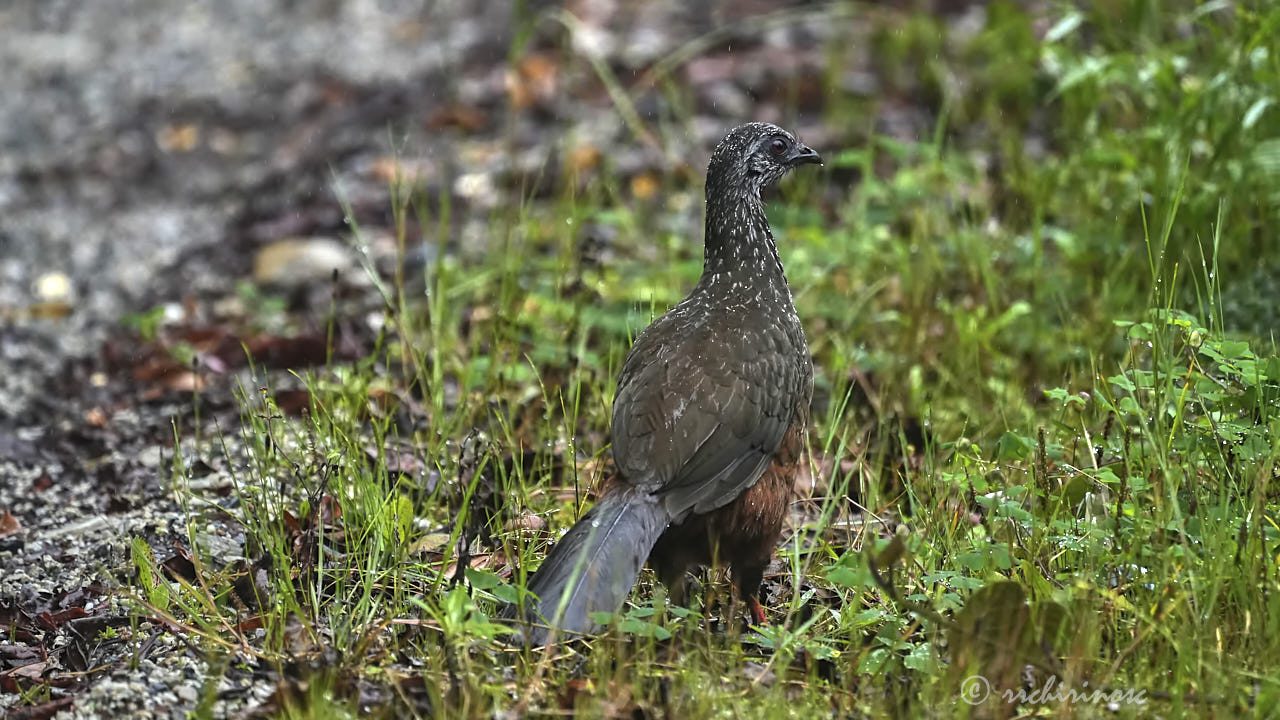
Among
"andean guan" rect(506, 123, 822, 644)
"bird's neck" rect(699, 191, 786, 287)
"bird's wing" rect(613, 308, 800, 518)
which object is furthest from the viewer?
"bird's neck" rect(699, 191, 786, 287)

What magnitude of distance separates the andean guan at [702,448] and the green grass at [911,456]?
13 cm

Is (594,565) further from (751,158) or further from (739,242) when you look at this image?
(751,158)

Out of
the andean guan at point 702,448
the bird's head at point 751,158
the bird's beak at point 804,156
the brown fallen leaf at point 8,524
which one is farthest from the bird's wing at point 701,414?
the brown fallen leaf at point 8,524

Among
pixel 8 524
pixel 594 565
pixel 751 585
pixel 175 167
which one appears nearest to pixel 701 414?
pixel 751 585

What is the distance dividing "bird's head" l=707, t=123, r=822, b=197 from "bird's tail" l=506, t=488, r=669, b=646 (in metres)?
1.18

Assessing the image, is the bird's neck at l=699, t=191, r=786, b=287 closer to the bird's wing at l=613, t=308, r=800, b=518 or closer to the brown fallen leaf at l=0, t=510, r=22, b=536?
the bird's wing at l=613, t=308, r=800, b=518

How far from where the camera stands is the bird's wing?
3594 mm

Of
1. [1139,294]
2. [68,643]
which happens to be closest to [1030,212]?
[1139,294]

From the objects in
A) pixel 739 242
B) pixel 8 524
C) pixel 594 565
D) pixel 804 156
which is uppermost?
pixel 804 156

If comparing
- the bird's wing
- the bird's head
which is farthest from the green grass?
the bird's head

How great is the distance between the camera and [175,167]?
28.4ft

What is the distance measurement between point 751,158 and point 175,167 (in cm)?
540

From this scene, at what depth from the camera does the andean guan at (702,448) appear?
3.32 m

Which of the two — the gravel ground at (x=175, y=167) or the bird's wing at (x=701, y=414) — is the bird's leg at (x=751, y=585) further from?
the gravel ground at (x=175, y=167)
